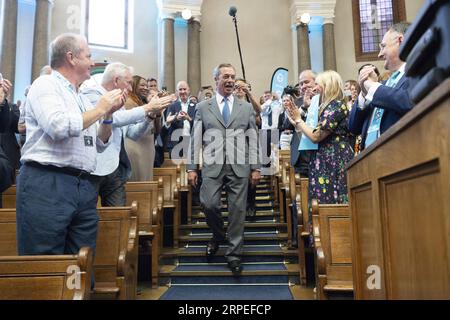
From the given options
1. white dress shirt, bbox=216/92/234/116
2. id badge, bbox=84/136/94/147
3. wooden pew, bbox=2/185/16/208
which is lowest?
wooden pew, bbox=2/185/16/208

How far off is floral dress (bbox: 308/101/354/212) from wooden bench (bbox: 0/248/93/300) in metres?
1.85

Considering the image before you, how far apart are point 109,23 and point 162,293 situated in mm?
8827

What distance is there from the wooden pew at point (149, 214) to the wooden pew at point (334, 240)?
1.44 meters

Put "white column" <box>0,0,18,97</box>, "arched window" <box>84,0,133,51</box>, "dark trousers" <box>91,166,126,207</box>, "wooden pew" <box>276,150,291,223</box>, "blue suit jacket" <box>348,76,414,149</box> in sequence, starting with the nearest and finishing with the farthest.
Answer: "blue suit jacket" <box>348,76,414,149</box>, "dark trousers" <box>91,166,126,207</box>, "wooden pew" <box>276,150,291,223</box>, "white column" <box>0,0,18,97</box>, "arched window" <box>84,0,133,51</box>

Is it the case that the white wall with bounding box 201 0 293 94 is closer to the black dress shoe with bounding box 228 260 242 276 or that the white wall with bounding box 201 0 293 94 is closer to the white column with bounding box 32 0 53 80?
the white column with bounding box 32 0 53 80

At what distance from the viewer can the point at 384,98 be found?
1725mm

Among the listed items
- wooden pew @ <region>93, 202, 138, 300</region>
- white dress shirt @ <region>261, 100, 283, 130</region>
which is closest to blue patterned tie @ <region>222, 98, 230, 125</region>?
wooden pew @ <region>93, 202, 138, 300</region>

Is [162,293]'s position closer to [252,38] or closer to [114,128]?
[114,128]

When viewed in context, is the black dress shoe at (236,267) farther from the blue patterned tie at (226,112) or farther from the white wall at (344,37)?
the white wall at (344,37)

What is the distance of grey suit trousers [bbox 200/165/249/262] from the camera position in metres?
3.52

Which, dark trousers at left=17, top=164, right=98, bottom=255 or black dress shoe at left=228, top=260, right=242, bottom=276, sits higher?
dark trousers at left=17, top=164, right=98, bottom=255

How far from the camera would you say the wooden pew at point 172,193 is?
4.28m

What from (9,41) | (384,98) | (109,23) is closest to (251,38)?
(109,23)
